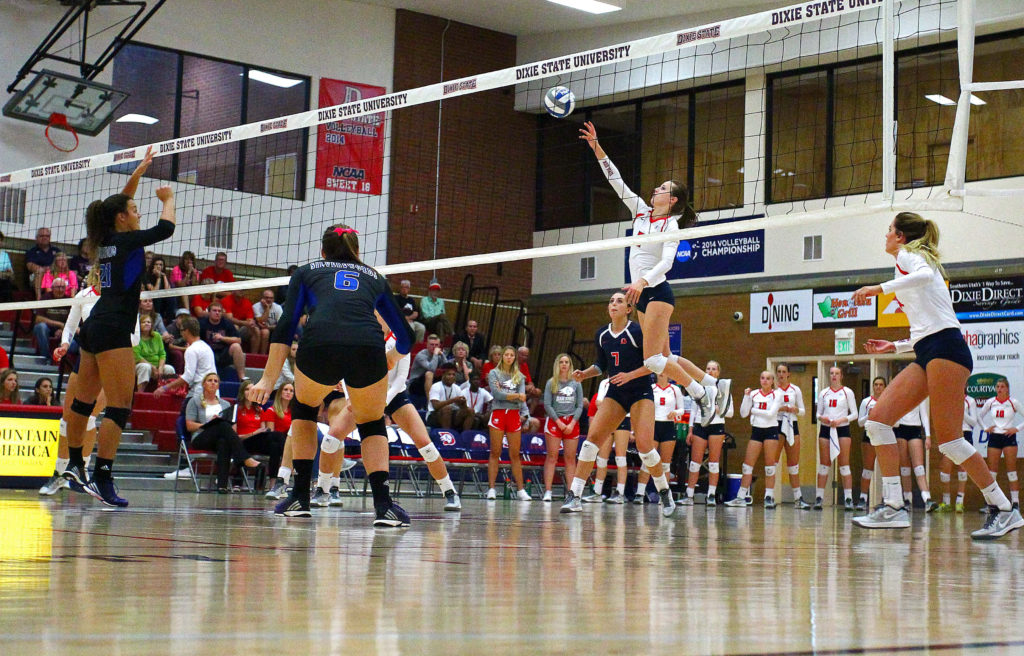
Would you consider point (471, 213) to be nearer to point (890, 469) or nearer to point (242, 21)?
point (242, 21)

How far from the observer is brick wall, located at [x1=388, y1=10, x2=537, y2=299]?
22234 millimetres

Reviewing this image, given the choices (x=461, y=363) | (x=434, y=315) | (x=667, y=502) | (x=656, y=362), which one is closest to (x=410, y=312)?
(x=461, y=363)

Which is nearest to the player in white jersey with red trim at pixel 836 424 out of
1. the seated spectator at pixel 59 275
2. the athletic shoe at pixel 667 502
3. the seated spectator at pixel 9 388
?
the athletic shoe at pixel 667 502

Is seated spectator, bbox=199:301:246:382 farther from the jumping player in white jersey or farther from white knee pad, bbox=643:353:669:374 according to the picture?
white knee pad, bbox=643:353:669:374

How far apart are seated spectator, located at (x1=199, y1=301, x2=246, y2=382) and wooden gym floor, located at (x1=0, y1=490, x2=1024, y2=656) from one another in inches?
419

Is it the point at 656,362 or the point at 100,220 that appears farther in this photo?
the point at 656,362

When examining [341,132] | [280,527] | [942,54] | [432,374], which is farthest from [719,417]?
[280,527]

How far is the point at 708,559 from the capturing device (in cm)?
483

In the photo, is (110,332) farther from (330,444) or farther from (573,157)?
(573,157)

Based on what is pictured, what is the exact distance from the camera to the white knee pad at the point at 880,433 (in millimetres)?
7324

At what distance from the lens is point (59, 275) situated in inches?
638

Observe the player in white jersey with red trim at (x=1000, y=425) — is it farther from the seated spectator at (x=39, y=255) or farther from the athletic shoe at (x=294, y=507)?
the seated spectator at (x=39, y=255)

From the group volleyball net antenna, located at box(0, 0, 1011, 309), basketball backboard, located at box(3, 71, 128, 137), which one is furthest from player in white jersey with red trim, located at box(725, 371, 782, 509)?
basketball backboard, located at box(3, 71, 128, 137)

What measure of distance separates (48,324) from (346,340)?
11930 millimetres
